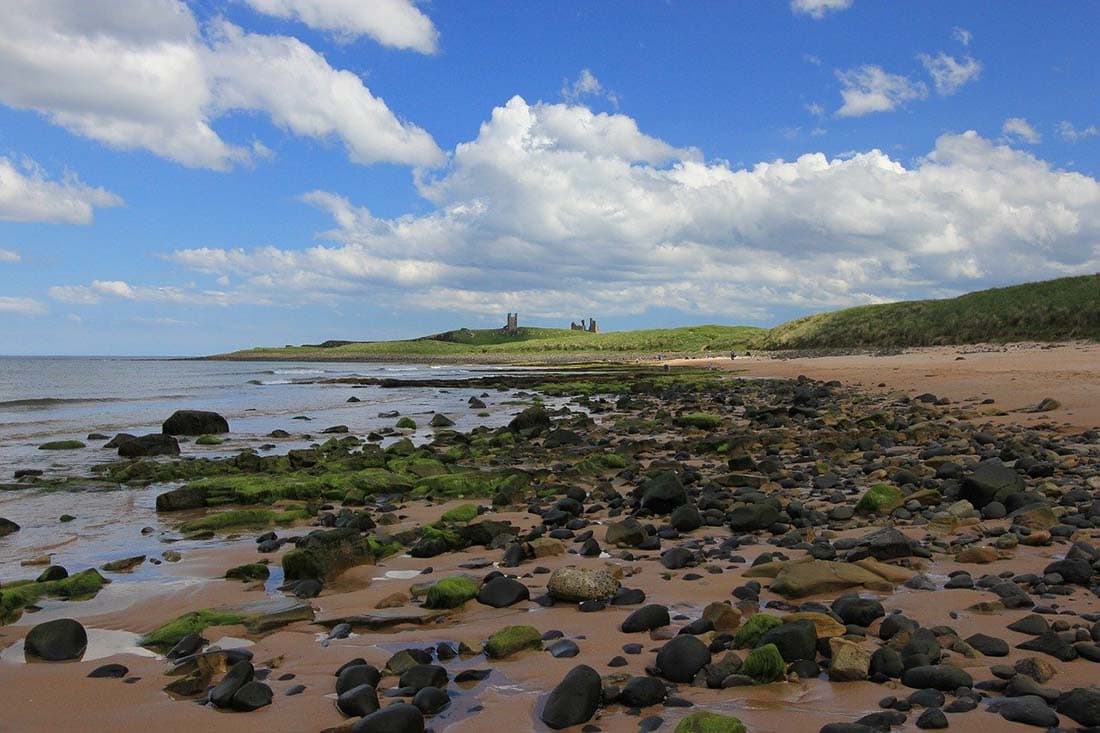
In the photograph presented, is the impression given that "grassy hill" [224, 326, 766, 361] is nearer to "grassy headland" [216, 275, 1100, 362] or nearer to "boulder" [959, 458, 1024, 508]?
"grassy headland" [216, 275, 1100, 362]

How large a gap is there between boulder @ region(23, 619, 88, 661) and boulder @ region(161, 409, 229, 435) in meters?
18.1

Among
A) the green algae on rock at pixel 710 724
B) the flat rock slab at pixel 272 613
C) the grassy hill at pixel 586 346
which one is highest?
the grassy hill at pixel 586 346

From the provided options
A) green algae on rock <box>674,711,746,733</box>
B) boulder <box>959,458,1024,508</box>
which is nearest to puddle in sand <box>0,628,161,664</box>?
green algae on rock <box>674,711,746,733</box>

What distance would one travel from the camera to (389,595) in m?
6.38

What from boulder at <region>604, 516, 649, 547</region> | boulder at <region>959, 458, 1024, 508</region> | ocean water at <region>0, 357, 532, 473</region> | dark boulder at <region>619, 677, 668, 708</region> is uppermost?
boulder at <region>959, 458, 1024, 508</region>

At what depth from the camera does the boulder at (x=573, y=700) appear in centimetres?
382

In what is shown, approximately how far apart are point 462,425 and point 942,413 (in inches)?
524

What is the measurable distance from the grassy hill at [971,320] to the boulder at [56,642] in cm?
5795

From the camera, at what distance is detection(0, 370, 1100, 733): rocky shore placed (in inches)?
158

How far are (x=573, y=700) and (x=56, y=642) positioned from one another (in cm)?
365

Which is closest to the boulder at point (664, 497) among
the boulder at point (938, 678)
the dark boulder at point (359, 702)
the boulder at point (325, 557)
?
the boulder at point (325, 557)

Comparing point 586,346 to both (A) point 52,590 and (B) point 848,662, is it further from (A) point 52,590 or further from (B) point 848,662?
(B) point 848,662

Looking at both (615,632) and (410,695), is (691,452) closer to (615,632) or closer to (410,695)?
(615,632)

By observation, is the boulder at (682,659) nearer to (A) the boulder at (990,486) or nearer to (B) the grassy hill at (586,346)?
(A) the boulder at (990,486)
